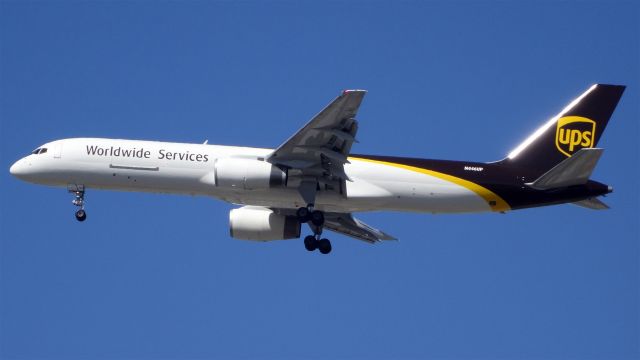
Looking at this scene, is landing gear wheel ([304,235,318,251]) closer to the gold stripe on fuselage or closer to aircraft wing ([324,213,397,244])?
aircraft wing ([324,213,397,244])

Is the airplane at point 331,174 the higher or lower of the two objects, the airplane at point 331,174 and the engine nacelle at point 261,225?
the higher

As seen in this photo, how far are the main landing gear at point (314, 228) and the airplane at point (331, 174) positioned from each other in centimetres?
5

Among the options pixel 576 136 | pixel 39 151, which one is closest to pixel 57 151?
pixel 39 151

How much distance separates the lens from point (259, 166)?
4800cm

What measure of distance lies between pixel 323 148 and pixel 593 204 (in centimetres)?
1282

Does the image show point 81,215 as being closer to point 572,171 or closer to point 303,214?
point 303,214

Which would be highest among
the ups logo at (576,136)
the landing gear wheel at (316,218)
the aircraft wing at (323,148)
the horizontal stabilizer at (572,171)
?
the ups logo at (576,136)

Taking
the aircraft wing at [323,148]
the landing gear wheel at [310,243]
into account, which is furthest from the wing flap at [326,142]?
the landing gear wheel at [310,243]

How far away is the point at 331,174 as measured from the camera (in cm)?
4891

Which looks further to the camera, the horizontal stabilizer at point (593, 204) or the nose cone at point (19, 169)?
the nose cone at point (19, 169)

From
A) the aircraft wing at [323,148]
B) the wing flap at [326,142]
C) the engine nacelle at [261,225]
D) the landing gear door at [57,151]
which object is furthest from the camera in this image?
the engine nacelle at [261,225]

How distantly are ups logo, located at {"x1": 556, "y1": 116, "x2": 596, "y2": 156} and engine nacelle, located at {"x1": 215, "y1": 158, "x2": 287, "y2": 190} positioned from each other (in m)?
13.6

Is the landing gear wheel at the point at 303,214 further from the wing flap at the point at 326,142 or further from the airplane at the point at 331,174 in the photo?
the wing flap at the point at 326,142

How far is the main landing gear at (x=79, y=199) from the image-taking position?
51.3 meters
